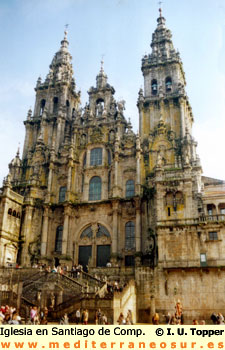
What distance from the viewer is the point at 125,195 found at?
37625 mm

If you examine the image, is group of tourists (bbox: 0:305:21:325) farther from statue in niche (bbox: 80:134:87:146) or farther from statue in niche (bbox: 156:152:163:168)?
statue in niche (bbox: 80:134:87:146)

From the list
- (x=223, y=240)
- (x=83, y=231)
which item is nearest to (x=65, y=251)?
(x=83, y=231)

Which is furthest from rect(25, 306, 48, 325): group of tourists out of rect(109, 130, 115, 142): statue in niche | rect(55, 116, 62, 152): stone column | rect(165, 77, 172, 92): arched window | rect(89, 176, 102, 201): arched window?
rect(165, 77, 172, 92): arched window

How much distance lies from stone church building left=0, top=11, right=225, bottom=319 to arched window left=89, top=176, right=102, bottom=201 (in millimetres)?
117

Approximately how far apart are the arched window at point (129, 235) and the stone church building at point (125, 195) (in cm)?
10

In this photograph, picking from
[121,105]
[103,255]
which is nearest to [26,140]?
[121,105]

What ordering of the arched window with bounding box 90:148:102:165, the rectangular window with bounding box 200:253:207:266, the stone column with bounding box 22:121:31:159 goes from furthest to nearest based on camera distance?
the stone column with bounding box 22:121:31:159, the arched window with bounding box 90:148:102:165, the rectangular window with bounding box 200:253:207:266

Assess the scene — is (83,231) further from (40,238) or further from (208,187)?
(208,187)

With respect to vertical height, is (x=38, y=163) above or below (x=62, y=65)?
below

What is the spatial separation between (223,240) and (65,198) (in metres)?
17.5

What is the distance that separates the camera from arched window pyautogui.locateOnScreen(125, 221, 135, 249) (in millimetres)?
35406

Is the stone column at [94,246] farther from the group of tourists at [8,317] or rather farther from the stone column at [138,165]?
the group of tourists at [8,317]

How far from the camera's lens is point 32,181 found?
4034cm

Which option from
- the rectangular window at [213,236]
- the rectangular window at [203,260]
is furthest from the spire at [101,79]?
the rectangular window at [203,260]
